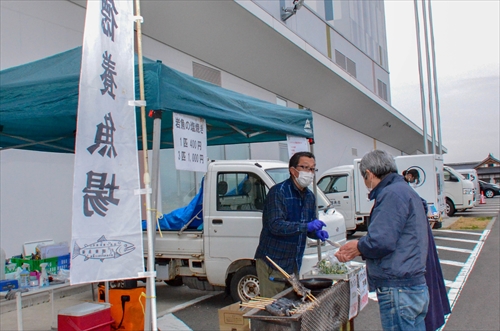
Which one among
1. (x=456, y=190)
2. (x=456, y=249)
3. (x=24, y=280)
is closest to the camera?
(x=24, y=280)

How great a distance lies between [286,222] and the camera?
385 centimetres

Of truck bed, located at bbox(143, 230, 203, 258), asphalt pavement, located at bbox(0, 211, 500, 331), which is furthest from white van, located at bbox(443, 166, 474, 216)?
truck bed, located at bbox(143, 230, 203, 258)

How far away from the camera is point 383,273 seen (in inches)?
117

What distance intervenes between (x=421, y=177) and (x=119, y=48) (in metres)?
12.9

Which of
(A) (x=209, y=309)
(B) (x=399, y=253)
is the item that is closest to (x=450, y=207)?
(A) (x=209, y=309)

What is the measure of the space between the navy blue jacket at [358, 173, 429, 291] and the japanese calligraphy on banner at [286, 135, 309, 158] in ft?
8.31

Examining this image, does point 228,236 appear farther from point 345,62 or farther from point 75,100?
point 345,62

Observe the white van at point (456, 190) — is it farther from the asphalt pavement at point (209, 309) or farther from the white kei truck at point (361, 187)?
the asphalt pavement at point (209, 309)

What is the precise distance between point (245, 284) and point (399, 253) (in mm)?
3689

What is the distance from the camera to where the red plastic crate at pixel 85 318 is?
14.1ft

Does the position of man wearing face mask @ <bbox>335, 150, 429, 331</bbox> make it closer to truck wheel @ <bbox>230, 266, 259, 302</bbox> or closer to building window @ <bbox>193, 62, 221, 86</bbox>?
truck wheel @ <bbox>230, 266, 259, 302</bbox>

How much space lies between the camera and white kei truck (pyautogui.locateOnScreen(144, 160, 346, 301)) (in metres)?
6.25

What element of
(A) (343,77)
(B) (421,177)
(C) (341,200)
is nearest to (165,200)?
(C) (341,200)

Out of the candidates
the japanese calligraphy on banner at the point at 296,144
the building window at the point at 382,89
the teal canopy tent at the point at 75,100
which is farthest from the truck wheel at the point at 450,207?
the teal canopy tent at the point at 75,100
